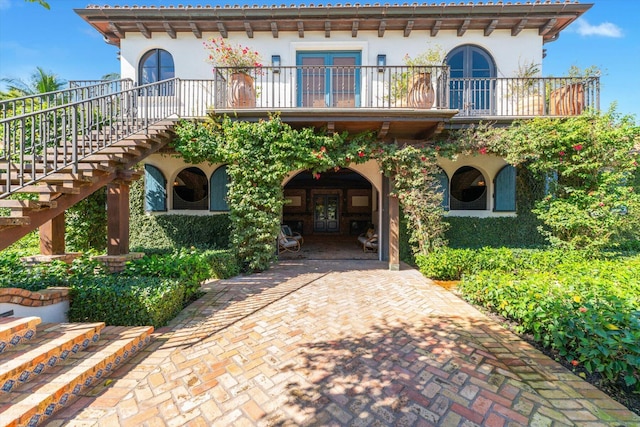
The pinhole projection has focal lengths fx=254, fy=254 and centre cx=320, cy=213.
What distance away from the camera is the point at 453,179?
8.70 meters

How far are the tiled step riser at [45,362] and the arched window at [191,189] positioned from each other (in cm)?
615

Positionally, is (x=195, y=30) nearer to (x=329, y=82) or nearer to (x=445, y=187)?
(x=329, y=82)

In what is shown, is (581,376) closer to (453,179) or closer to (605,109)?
(453,179)

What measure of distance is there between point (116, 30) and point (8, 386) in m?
9.91

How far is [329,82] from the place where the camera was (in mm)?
7965

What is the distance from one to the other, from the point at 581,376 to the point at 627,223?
6.14 metres

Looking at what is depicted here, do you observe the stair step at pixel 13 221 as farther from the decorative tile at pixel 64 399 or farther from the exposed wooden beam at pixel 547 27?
the exposed wooden beam at pixel 547 27

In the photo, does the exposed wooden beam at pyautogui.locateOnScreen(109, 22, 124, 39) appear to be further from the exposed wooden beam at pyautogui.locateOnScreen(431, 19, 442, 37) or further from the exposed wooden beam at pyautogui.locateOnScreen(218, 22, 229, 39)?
the exposed wooden beam at pyautogui.locateOnScreen(431, 19, 442, 37)

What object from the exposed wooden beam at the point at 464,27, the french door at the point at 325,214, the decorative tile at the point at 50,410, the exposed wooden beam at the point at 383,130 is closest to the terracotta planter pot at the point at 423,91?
the exposed wooden beam at the point at 383,130

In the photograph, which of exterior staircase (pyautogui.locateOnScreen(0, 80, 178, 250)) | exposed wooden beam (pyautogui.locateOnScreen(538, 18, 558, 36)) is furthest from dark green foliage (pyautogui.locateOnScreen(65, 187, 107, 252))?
exposed wooden beam (pyautogui.locateOnScreen(538, 18, 558, 36))

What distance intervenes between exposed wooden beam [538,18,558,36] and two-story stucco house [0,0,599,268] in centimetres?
3

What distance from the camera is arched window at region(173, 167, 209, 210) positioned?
344 inches

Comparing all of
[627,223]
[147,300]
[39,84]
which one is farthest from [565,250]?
[39,84]

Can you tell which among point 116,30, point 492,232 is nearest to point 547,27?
point 492,232
